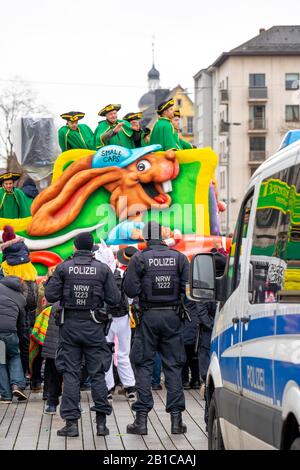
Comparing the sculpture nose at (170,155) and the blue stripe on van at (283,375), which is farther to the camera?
the sculpture nose at (170,155)

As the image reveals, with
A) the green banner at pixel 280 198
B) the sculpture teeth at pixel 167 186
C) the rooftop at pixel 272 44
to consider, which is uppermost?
the rooftop at pixel 272 44

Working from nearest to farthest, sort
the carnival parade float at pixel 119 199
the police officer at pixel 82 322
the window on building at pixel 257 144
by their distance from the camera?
the police officer at pixel 82 322
the carnival parade float at pixel 119 199
the window on building at pixel 257 144

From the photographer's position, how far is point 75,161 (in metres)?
21.9

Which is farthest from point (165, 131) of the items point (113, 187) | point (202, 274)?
point (202, 274)

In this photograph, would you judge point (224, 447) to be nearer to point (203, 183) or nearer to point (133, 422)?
point (133, 422)

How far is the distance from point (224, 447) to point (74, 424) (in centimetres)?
359

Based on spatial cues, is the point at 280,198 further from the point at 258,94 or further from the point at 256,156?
the point at 256,156

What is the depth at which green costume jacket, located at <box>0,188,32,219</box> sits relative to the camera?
22047 mm

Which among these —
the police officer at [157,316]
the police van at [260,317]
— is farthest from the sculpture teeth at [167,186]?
the police van at [260,317]

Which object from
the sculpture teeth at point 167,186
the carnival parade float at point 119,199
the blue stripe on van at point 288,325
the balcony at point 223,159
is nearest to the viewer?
the blue stripe on van at point 288,325

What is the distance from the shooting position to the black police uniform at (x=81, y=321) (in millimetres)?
11930

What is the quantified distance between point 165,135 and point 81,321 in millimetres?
10396

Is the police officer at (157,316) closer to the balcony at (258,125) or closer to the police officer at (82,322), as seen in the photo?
the police officer at (82,322)

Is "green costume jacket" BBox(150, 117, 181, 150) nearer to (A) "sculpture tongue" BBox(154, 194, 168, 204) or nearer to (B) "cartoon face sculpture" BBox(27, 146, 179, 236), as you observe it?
(B) "cartoon face sculpture" BBox(27, 146, 179, 236)
